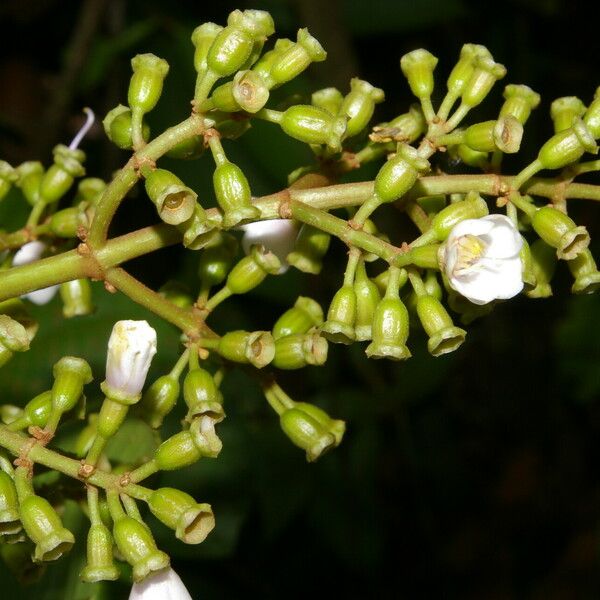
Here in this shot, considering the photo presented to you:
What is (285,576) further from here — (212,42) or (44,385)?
(212,42)

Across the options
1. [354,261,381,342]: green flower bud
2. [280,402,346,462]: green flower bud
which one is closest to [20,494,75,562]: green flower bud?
[280,402,346,462]: green flower bud

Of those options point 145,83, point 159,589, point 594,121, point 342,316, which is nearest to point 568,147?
point 594,121

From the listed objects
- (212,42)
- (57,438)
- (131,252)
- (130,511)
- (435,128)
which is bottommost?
(57,438)

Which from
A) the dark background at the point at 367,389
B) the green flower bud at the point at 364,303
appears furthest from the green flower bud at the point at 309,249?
the dark background at the point at 367,389

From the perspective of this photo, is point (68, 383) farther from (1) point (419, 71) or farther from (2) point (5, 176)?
(1) point (419, 71)

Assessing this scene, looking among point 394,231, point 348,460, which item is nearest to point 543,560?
point 348,460

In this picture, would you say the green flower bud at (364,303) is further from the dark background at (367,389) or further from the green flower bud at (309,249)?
the dark background at (367,389)

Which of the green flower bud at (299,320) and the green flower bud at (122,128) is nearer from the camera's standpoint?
the green flower bud at (122,128)
